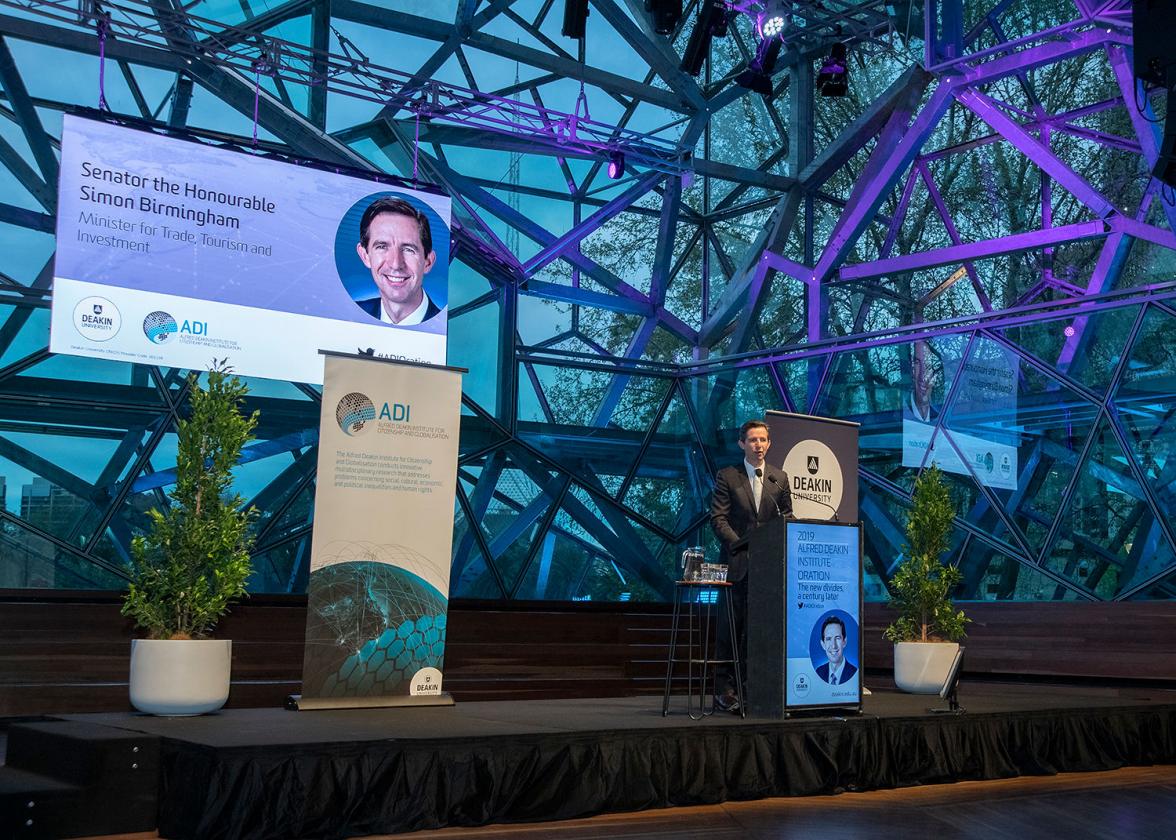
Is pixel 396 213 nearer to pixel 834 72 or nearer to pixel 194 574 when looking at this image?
pixel 834 72

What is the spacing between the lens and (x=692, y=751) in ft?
17.0

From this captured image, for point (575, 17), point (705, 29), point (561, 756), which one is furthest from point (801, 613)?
point (705, 29)

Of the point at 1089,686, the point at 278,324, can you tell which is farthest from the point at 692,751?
the point at 278,324

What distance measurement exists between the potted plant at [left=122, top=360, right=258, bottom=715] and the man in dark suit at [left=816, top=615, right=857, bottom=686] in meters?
2.72

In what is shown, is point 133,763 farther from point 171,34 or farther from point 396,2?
point 396,2

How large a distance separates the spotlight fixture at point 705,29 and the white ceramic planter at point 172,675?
22.0ft

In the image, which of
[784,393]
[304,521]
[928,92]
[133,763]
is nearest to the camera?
[133,763]

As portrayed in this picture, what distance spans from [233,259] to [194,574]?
4.63m

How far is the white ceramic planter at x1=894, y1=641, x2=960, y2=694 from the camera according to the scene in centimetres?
755

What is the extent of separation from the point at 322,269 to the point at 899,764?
6187 millimetres

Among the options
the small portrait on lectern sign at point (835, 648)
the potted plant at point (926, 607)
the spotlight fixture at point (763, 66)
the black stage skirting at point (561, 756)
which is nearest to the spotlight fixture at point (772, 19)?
the spotlight fixture at point (763, 66)

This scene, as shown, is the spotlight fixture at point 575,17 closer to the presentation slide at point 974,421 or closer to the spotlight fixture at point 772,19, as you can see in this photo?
the spotlight fixture at point 772,19

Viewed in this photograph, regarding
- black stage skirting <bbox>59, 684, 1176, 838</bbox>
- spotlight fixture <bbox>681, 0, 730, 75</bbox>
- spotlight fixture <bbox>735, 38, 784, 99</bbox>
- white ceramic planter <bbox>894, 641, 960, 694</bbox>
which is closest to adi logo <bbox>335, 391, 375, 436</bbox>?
black stage skirting <bbox>59, 684, 1176, 838</bbox>

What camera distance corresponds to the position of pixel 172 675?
205 inches
